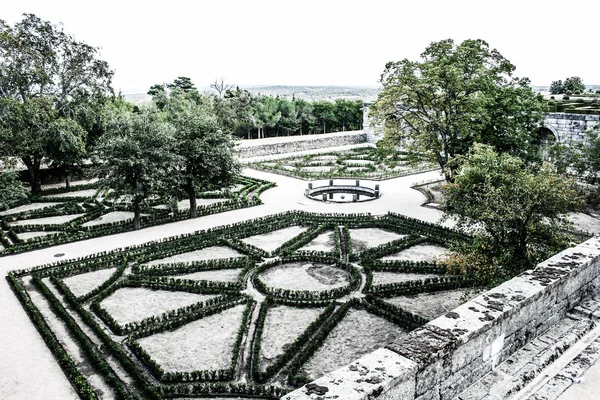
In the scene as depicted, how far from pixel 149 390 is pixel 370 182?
26.6m

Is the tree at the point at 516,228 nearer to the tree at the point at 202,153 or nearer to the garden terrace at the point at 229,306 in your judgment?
the garden terrace at the point at 229,306

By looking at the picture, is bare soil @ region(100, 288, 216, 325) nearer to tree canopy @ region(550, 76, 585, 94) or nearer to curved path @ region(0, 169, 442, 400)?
curved path @ region(0, 169, 442, 400)

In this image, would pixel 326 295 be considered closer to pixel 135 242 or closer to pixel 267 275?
pixel 267 275

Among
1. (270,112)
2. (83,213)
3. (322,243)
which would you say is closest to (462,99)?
(322,243)

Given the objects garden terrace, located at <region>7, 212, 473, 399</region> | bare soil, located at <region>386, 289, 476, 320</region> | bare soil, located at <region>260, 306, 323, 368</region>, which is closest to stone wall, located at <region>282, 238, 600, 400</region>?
garden terrace, located at <region>7, 212, 473, 399</region>

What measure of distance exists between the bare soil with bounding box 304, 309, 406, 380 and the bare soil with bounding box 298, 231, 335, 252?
6186 mm

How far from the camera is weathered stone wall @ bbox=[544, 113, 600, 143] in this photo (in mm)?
30594

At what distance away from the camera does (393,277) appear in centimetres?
1773

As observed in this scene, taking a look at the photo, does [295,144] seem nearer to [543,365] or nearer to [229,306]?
[229,306]

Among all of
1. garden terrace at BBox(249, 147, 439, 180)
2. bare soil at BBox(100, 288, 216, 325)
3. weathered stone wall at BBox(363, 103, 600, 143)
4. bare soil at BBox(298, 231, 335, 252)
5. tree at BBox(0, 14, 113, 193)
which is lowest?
bare soil at BBox(100, 288, 216, 325)

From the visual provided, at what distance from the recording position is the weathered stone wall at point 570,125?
3059 cm

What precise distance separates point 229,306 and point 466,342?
35.9 ft

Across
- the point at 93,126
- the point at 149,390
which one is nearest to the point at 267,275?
the point at 149,390

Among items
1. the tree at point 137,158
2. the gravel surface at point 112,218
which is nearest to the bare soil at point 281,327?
the tree at point 137,158
